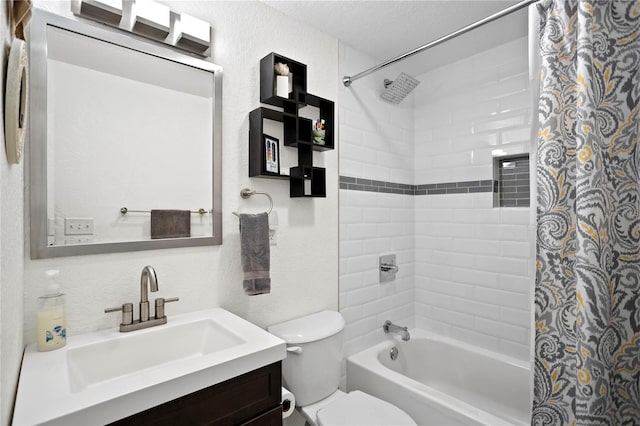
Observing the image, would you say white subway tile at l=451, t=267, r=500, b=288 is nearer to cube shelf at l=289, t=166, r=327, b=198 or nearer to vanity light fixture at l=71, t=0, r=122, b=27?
cube shelf at l=289, t=166, r=327, b=198

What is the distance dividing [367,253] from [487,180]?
3.13ft

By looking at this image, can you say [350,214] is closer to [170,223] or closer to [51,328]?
[170,223]

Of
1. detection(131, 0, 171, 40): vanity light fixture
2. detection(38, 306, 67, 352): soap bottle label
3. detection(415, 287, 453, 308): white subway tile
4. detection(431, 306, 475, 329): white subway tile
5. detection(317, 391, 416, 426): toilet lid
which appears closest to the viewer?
detection(38, 306, 67, 352): soap bottle label

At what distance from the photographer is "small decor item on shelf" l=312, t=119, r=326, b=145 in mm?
1823

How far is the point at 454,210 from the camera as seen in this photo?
7.89 ft

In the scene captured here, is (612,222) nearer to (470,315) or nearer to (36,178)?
(470,315)

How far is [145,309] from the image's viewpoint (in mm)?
1262

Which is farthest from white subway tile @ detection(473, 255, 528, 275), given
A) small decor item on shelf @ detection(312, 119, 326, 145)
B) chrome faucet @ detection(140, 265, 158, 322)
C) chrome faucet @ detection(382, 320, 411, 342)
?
chrome faucet @ detection(140, 265, 158, 322)

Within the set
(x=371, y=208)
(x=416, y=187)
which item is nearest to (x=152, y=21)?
(x=371, y=208)

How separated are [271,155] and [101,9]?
85 centimetres

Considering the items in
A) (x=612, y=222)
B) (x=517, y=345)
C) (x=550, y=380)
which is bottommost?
(x=517, y=345)

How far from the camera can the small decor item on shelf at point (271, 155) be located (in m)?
1.62

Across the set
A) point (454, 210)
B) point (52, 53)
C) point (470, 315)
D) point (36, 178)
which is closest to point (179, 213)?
point (36, 178)

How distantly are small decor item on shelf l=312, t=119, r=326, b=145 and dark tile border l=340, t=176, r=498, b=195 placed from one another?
34 cm
